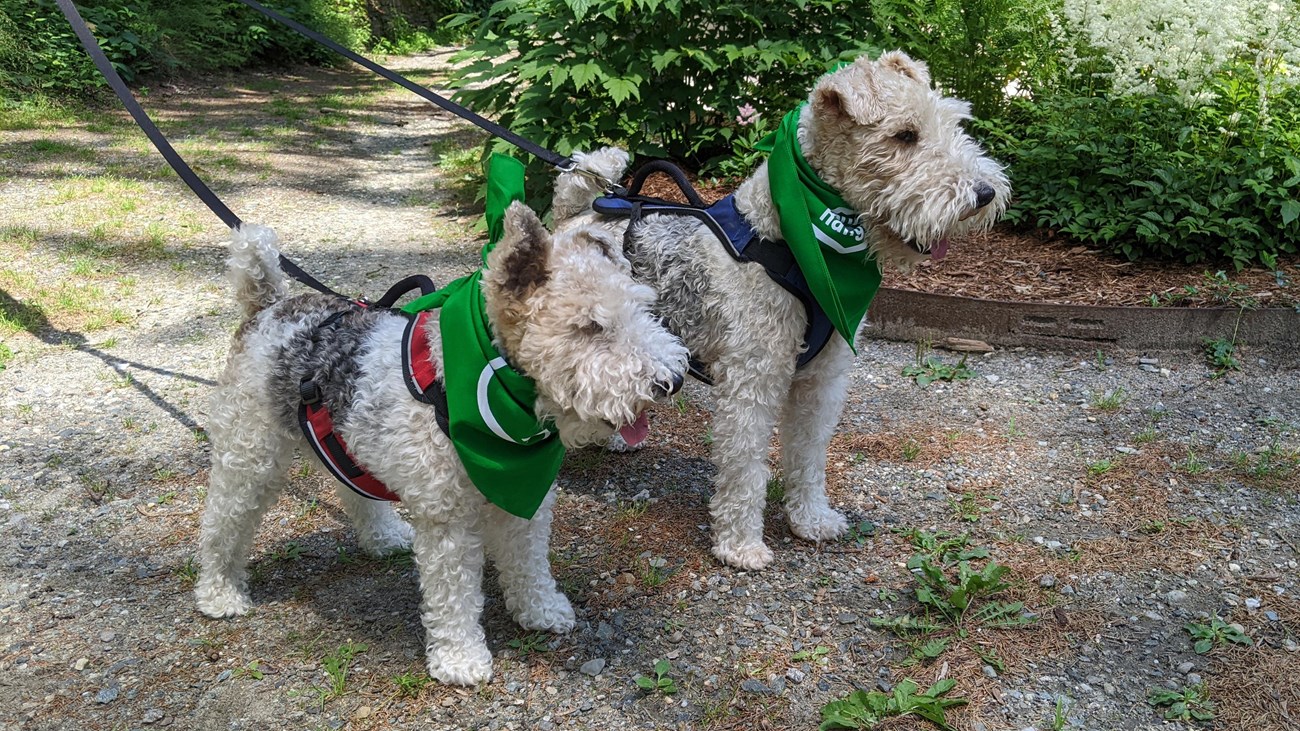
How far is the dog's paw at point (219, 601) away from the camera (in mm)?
3867

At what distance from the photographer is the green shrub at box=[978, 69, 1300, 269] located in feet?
21.6

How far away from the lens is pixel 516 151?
8195 mm

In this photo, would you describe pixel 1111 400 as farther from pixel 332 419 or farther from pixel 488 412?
pixel 332 419

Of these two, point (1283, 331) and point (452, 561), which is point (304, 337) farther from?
point (1283, 331)

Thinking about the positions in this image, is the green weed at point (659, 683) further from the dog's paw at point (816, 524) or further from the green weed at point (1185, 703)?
the green weed at point (1185, 703)

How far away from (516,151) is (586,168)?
4006 mm

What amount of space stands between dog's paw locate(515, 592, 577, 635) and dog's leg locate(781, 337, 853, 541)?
4.28 ft

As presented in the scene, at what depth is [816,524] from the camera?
14.7 ft

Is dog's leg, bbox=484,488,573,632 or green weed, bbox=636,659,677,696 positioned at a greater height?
dog's leg, bbox=484,488,573,632

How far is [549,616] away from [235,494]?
4.56ft

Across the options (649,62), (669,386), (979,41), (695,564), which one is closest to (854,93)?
(669,386)

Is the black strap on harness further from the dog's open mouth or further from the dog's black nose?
the dog's black nose

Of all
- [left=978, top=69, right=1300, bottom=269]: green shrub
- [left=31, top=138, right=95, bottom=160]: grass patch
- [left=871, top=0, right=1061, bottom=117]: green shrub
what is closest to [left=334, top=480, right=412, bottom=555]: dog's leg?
[left=978, top=69, right=1300, bottom=269]: green shrub

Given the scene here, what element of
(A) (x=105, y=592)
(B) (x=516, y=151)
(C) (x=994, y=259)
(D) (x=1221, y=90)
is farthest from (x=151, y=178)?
(D) (x=1221, y=90)
